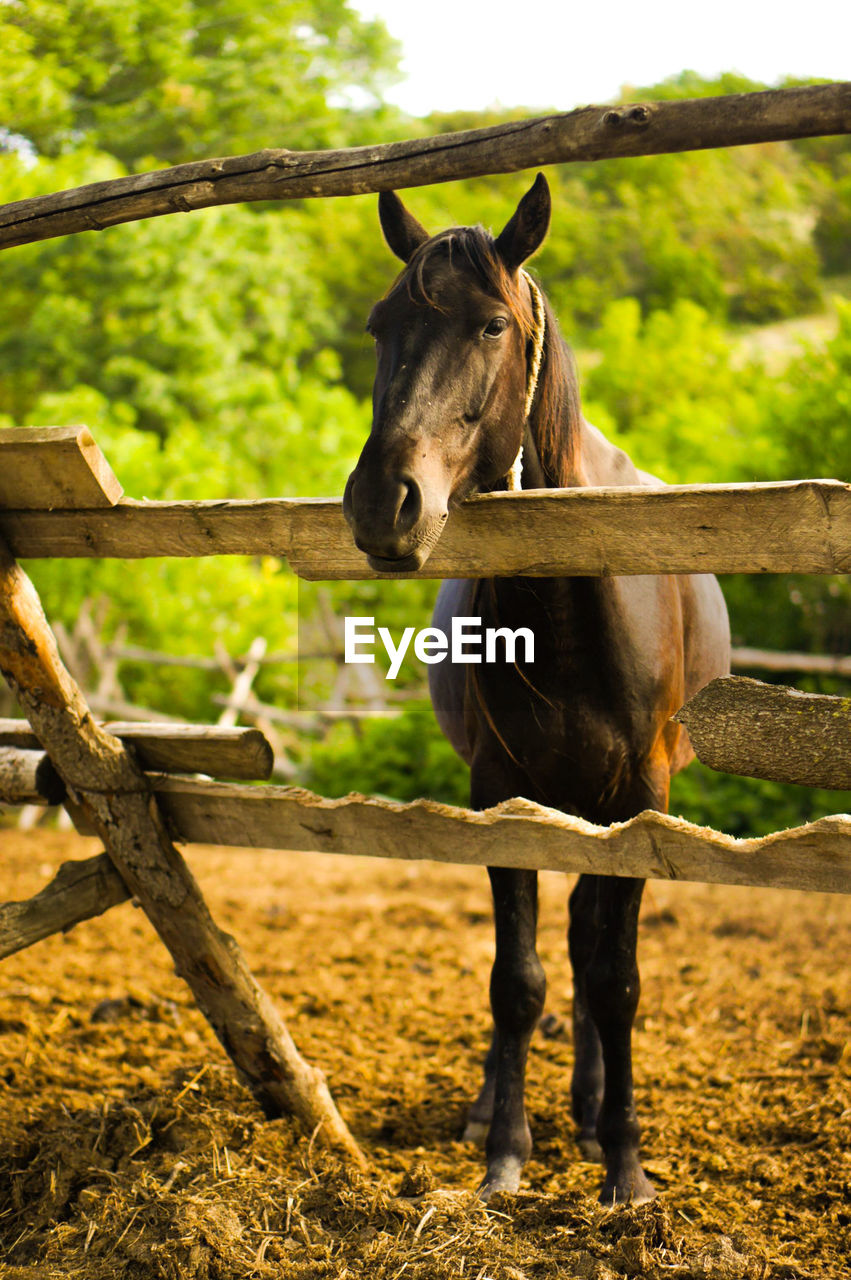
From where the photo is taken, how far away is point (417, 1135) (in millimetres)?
3457

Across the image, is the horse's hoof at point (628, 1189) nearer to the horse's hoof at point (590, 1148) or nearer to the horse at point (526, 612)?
the horse at point (526, 612)

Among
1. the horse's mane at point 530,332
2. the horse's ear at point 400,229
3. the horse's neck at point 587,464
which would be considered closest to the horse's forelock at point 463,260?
the horse's mane at point 530,332

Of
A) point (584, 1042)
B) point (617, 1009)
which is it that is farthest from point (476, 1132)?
point (617, 1009)

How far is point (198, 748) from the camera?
2.84 metres

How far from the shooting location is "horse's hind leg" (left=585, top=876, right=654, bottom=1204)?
295cm

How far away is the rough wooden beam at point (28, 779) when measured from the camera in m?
2.87

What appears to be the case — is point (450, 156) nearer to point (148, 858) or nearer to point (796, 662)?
point (148, 858)

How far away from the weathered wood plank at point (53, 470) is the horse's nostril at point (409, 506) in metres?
0.78

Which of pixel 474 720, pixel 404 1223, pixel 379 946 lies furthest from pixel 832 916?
pixel 404 1223

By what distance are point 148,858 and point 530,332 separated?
180 centimetres

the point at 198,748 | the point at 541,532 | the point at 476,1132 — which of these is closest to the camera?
the point at 541,532

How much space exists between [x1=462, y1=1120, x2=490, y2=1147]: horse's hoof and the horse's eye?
2689mm

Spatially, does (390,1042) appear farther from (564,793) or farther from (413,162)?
(413,162)

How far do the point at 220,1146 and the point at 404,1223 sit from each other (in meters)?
0.67
